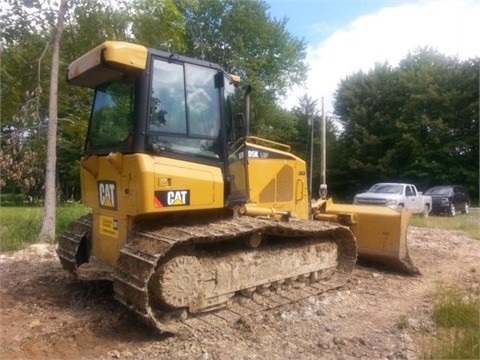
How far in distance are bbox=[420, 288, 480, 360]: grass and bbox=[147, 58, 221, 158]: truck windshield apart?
9.30 ft

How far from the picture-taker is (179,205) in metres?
4.53

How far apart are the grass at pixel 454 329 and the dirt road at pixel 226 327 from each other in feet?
0.49

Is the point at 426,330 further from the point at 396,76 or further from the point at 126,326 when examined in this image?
the point at 396,76

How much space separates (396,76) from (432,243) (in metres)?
26.6

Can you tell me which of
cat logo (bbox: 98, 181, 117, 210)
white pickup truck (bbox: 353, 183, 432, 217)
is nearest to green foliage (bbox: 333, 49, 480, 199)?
white pickup truck (bbox: 353, 183, 432, 217)

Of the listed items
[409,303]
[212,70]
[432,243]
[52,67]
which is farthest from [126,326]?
[432,243]

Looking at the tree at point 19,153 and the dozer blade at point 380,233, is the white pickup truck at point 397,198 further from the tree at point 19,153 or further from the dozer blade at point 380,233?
the tree at point 19,153

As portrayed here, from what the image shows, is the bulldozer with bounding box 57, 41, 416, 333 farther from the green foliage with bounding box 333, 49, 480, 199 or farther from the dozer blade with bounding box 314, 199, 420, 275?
the green foliage with bounding box 333, 49, 480, 199

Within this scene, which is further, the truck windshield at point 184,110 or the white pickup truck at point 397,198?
the white pickup truck at point 397,198

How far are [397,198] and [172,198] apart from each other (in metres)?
15.4

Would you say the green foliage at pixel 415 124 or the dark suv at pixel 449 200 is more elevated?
the green foliage at pixel 415 124

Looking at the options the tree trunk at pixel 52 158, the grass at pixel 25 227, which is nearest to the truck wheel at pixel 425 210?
the grass at pixel 25 227

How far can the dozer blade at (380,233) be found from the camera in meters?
6.85

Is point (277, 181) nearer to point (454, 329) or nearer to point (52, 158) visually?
point (454, 329)
